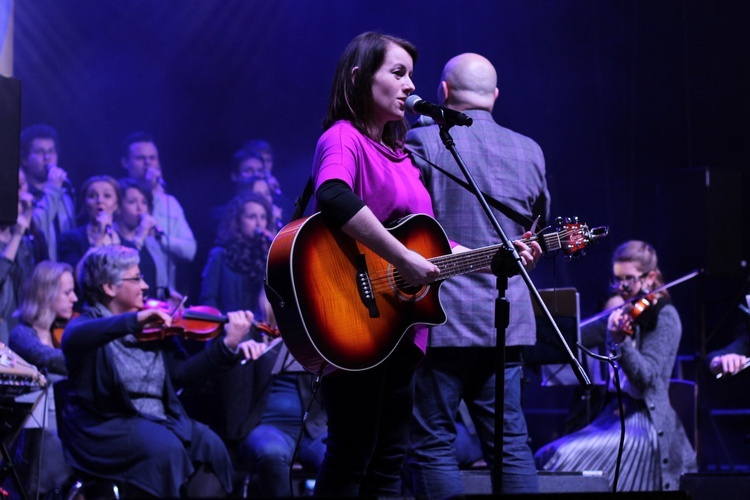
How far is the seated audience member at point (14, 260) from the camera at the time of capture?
5730mm

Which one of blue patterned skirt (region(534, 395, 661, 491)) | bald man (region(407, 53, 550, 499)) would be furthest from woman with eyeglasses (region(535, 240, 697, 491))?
bald man (region(407, 53, 550, 499))

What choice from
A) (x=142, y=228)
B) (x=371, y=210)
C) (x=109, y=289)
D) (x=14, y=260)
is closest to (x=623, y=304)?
(x=109, y=289)

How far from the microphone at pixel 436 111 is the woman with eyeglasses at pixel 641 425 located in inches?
90.6

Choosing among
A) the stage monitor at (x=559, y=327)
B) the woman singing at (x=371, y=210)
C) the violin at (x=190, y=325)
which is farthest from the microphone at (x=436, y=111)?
the violin at (x=190, y=325)

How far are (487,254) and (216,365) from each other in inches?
95.1

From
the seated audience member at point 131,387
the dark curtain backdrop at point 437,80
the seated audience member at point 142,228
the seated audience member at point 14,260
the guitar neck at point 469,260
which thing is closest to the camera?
the guitar neck at point 469,260

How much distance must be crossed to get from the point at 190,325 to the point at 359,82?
2.46m

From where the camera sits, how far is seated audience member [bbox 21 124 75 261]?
20.0ft

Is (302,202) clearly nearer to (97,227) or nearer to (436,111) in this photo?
(436,111)

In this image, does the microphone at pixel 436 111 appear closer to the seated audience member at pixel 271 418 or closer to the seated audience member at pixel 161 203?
the seated audience member at pixel 271 418

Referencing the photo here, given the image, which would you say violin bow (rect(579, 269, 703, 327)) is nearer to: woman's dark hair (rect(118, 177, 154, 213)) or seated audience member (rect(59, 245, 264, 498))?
seated audience member (rect(59, 245, 264, 498))

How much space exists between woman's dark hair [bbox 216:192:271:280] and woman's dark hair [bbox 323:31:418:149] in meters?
4.00

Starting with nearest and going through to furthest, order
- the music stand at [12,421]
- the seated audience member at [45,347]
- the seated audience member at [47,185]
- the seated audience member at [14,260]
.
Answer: the music stand at [12,421], the seated audience member at [45,347], the seated audience member at [14,260], the seated audience member at [47,185]

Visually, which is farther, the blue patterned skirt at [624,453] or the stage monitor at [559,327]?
the blue patterned skirt at [624,453]
